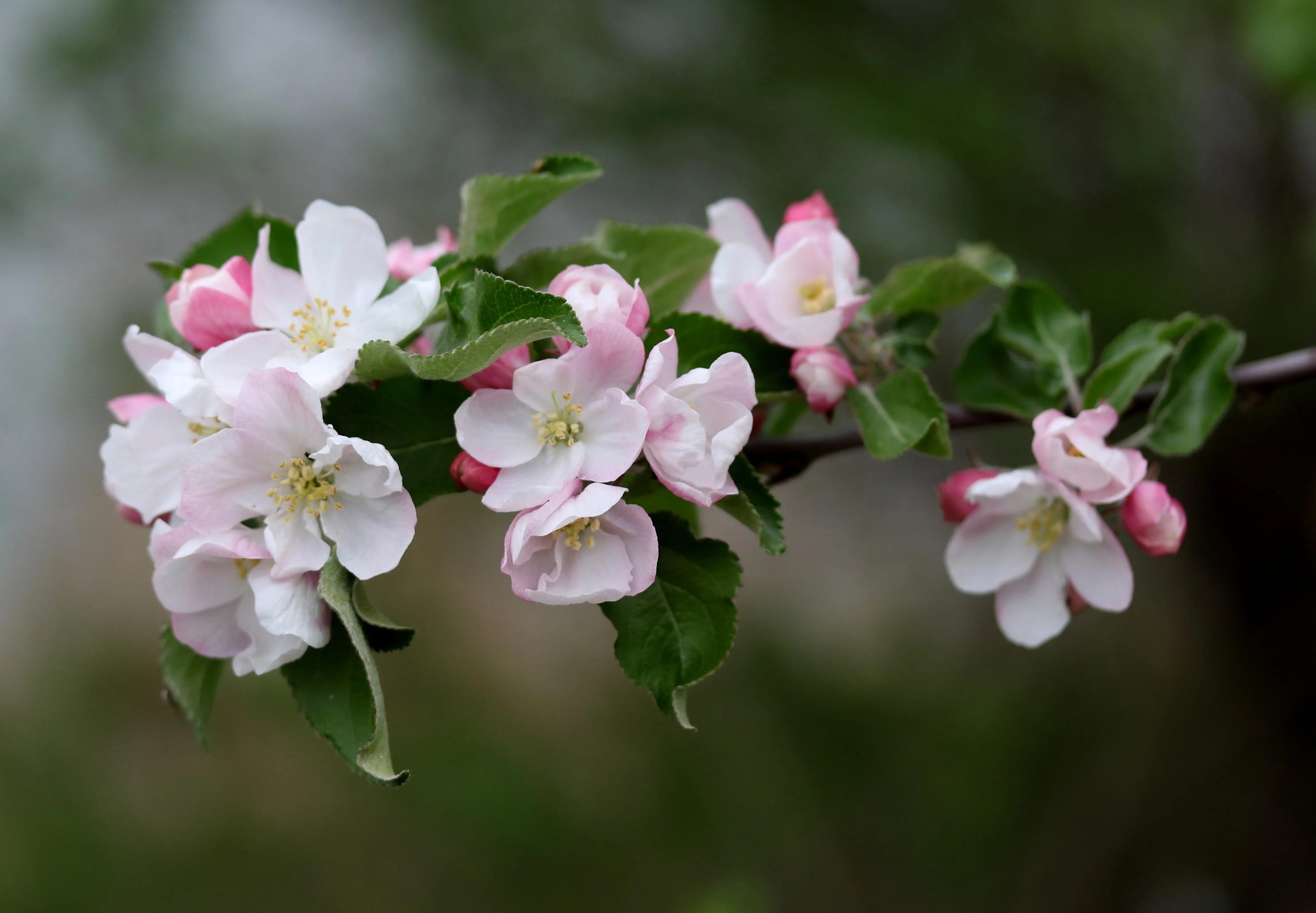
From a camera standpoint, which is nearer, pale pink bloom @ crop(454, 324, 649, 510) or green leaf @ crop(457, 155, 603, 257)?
pale pink bloom @ crop(454, 324, 649, 510)

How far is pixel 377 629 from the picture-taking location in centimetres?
69

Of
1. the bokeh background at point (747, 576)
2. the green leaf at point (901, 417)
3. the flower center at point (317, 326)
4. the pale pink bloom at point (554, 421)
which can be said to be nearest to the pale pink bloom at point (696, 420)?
the pale pink bloom at point (554, 421)

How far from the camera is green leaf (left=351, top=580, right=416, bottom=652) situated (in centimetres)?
66

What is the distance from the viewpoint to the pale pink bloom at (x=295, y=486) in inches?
25.0

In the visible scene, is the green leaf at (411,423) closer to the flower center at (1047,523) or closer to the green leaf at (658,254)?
the green leaf at (658,254)

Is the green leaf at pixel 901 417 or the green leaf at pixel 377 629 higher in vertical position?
the green leaf at pixel 901 417

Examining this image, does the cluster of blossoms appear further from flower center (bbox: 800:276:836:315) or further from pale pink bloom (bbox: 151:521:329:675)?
pale pink bloom (bbox: 151:521:329:675)

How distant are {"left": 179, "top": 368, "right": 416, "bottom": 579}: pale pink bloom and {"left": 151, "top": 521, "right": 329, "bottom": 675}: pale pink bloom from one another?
15mm

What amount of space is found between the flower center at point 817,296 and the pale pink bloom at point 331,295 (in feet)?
1.01

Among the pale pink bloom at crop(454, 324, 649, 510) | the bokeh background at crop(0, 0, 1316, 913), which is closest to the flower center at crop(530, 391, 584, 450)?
the pale pink bloom at crop(454, 324, 649, 510)

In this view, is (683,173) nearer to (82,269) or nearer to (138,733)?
(82,269)

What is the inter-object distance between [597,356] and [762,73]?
2668mm

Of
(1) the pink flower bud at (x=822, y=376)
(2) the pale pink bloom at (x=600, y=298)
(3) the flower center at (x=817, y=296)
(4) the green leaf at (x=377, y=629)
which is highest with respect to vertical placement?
(2) the pale pink bloom at (x=600, y=298)

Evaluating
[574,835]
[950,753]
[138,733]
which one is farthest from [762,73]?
[138,733]
